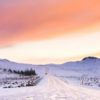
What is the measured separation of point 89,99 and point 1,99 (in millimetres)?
4877

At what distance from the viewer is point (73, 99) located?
10461 mm

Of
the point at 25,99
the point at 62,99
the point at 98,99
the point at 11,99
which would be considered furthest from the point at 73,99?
the point at 11,99

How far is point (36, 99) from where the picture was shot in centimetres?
1063

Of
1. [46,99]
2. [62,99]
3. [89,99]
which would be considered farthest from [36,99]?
[89,99]

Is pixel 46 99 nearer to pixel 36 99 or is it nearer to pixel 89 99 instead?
pixel 36 99

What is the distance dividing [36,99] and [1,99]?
1.99 m

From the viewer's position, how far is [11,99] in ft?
35.7

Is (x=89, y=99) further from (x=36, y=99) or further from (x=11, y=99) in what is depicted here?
(x=11, y=99)

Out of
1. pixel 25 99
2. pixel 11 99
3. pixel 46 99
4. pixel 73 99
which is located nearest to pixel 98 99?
pixel 73 99

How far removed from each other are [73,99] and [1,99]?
4.00 metres

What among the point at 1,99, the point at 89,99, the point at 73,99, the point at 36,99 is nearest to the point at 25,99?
the point at 36,99

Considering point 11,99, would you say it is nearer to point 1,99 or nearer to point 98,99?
point 1,99

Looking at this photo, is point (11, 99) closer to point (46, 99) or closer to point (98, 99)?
point (46, 99)

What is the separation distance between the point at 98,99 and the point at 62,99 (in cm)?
197
